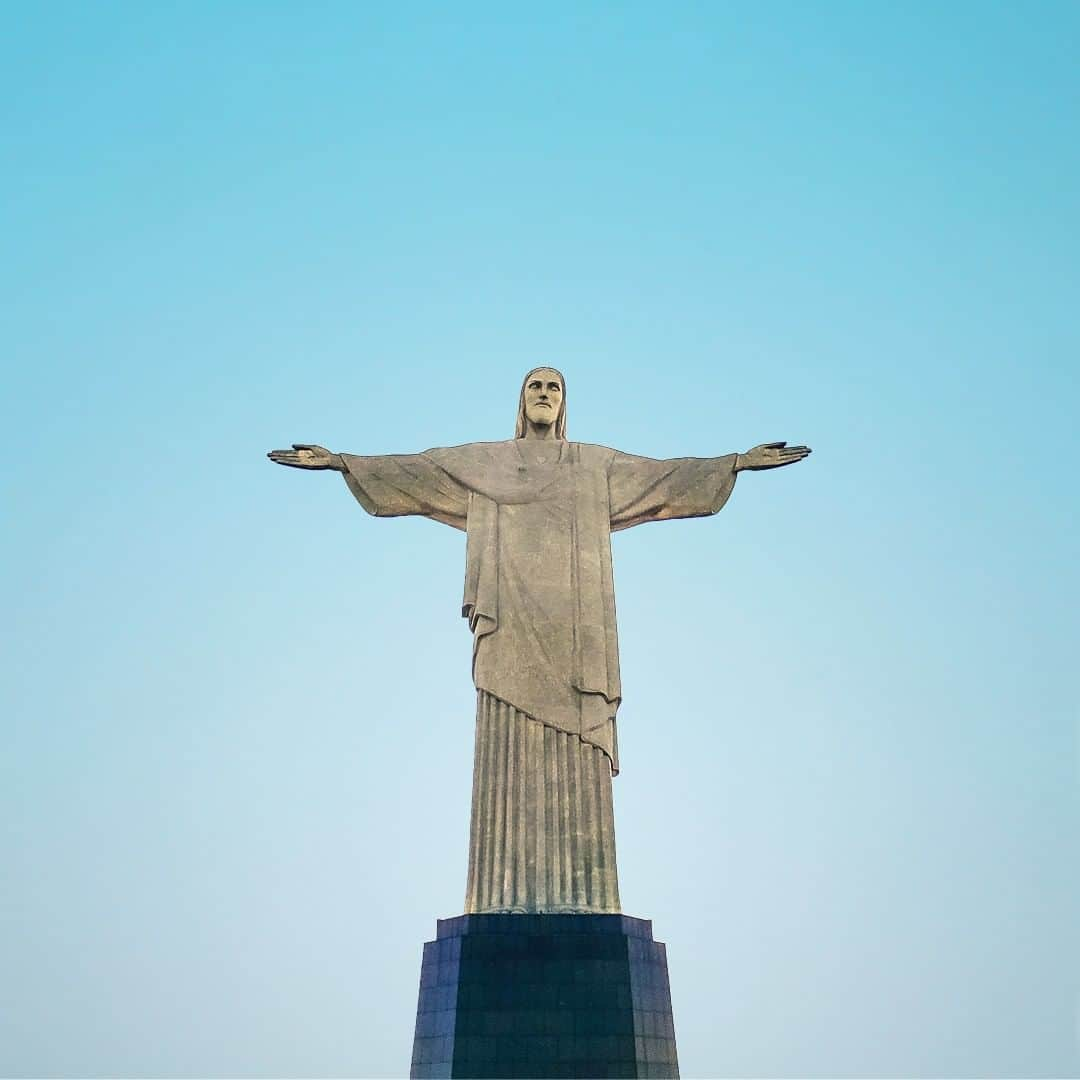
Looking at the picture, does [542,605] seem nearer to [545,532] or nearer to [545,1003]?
[545,532]

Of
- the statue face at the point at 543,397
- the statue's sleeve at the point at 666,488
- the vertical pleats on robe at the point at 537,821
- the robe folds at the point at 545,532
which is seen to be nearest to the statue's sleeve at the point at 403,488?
the robe folds at the point at 545,532

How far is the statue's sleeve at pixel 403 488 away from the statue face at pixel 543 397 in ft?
4.10

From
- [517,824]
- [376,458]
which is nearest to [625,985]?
[517,824]

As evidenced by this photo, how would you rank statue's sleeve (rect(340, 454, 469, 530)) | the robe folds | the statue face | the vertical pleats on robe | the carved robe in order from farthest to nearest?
the statue face < statue's sleeve (rect(340, 454, 469, 530)) < the robe folds < the carved robe < the vertical pleats on robe

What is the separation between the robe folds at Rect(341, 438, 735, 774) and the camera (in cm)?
1335

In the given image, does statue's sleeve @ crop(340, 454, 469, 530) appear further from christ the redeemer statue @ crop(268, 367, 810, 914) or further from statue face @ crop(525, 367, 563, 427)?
statue face @ crop(525, 367, 563, 427)

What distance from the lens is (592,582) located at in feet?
45.6

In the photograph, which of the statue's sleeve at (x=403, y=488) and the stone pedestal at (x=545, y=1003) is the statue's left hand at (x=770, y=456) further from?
the stone pedestal at (x=545, y=1003)

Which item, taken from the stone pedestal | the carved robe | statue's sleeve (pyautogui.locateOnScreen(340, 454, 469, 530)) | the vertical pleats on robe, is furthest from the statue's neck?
the stone pedestal

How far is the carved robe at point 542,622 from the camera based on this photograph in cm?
1262

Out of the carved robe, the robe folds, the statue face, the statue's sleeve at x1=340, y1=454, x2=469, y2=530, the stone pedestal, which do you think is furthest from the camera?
the statue face

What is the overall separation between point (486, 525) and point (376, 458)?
5.28 feet

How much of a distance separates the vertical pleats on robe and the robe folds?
0.24 metres

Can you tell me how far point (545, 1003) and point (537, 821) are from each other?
1.79 metres
